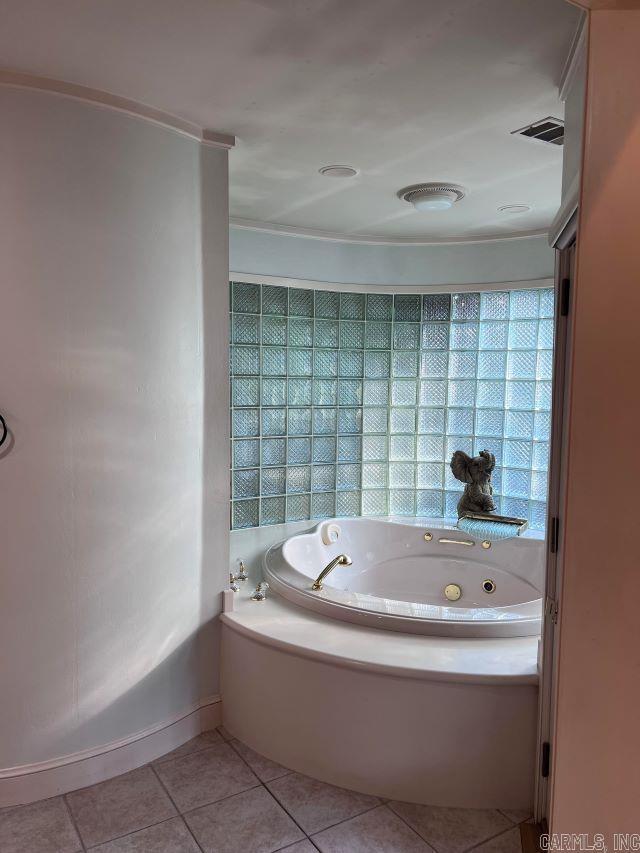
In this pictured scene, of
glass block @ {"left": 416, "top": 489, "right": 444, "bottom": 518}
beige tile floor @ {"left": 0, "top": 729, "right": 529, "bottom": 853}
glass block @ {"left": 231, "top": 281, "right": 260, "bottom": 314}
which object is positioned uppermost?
glass block @ {"left": 231, "top": 281, "right": 260, "bottom": 314}

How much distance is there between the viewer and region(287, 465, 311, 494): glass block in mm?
3920

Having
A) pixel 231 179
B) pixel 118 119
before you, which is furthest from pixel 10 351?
pixel 231 179

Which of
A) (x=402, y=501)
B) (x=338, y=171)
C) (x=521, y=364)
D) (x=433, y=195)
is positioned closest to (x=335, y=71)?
(x=338, y=171)

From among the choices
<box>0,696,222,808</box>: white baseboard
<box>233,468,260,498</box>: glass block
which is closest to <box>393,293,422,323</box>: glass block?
<box>233,468,260,498</box>: glass block

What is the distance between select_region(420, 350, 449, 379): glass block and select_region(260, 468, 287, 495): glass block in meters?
1.12

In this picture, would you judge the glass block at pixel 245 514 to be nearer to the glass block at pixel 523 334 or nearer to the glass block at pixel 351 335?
the glass block at pixel 351 335

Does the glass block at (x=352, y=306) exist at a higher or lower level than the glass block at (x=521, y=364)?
higher

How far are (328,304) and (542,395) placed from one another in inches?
53.6

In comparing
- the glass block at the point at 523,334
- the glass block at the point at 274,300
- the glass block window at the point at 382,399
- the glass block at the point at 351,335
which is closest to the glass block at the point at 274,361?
the glass block window at the point at 382,399

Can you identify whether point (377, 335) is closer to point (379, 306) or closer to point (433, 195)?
point (379, 306)

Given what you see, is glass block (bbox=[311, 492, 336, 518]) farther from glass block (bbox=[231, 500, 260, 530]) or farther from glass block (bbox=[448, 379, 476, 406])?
glass block (bbox=[448, 379, 476, 406])

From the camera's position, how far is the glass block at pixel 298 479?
3920 millimetres

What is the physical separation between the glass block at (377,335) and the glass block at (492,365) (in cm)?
58

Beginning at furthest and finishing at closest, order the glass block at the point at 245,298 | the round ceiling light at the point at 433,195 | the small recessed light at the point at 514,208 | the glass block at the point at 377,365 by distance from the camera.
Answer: the glass block at the point at 377,365 → the glass block at the point at 245,298 → the small recessed light at the point at 514,208 → the round ceiling light at the point at 433,195
